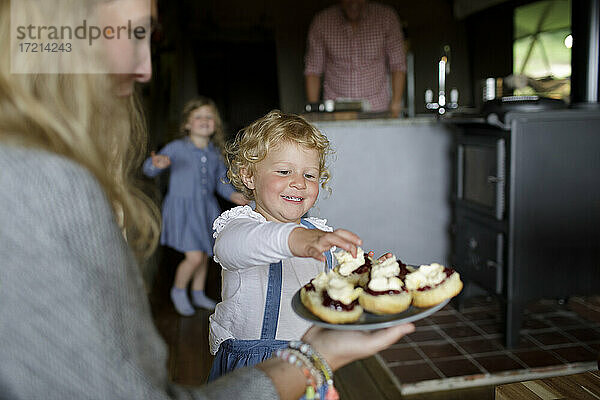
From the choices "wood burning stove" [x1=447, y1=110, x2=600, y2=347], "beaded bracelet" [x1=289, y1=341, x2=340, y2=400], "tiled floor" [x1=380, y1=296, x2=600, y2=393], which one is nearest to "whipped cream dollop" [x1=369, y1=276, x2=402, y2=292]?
"beaded bracelet" [x1=289, y1=341, x2=340, y2=400]

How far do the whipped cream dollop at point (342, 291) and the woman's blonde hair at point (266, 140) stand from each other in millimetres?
308

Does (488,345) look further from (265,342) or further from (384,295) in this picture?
(384,295)

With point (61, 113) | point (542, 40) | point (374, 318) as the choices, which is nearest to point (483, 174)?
point (374, 318)

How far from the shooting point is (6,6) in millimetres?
579

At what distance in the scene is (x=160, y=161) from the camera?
2.60 m

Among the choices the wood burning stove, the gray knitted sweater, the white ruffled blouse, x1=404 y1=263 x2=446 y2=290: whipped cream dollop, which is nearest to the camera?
the gray knitted sweater

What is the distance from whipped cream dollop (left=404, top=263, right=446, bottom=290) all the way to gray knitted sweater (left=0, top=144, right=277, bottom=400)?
1.44 feet

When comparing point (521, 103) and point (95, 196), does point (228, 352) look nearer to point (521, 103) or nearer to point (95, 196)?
point (95, 196)

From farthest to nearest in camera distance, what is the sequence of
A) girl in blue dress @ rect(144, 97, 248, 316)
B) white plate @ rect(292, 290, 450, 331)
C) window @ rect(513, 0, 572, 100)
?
window @ rect(513, 0, 572, 100) < girl in blue dress @ rect(144, 97, 248, 316) < white plate @ rect(292, 290, 450, 331)

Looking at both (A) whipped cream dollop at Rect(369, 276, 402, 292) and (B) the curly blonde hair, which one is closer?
(A) whipped cream dollop at Rect(369, 276, 402, 292)

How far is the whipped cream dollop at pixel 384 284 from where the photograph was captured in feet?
2.77

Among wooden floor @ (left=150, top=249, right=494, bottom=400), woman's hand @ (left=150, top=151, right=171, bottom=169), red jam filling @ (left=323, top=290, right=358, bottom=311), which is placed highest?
woman's hand @ (left=150, top=151, right=171, bottom=169)

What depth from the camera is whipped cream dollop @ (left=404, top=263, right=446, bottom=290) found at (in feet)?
2.85

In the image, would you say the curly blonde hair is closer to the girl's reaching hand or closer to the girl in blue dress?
the girl in blue dress
